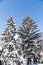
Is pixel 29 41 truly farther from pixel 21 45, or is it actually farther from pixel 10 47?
pixel 10 47

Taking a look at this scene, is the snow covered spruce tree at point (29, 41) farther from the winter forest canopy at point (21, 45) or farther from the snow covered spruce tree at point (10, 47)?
the snow covered spruce tree at point (10, 47)

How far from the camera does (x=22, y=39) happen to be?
39156 mm

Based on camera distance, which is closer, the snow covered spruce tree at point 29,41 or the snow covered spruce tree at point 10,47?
the snow covered spruce tree at point 10,47

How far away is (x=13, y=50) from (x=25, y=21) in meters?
9.52

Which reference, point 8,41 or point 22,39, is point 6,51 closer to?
point 8,41

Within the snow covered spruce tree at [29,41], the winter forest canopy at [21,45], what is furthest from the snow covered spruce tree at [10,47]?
the snow covered spruce tree at [29,41]

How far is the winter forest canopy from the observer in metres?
33.3

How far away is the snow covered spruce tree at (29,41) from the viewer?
124ft

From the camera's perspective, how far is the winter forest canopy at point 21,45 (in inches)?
1312

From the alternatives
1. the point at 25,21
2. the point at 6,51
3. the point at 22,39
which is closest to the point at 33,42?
the point at 22,39

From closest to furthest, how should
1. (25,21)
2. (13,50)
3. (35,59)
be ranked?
(13,50) < (35,59) < (25,21)

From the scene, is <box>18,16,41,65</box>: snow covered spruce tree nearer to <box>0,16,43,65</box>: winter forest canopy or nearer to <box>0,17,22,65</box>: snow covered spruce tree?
<box>0,16,43,65</box>: winter forest canopy

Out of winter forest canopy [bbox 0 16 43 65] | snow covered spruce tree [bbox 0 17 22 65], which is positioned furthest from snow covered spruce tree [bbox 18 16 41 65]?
snow covered spruce tree [bbox 0 17 22 65]

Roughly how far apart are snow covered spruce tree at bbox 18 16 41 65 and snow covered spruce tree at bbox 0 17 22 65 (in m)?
4.20
